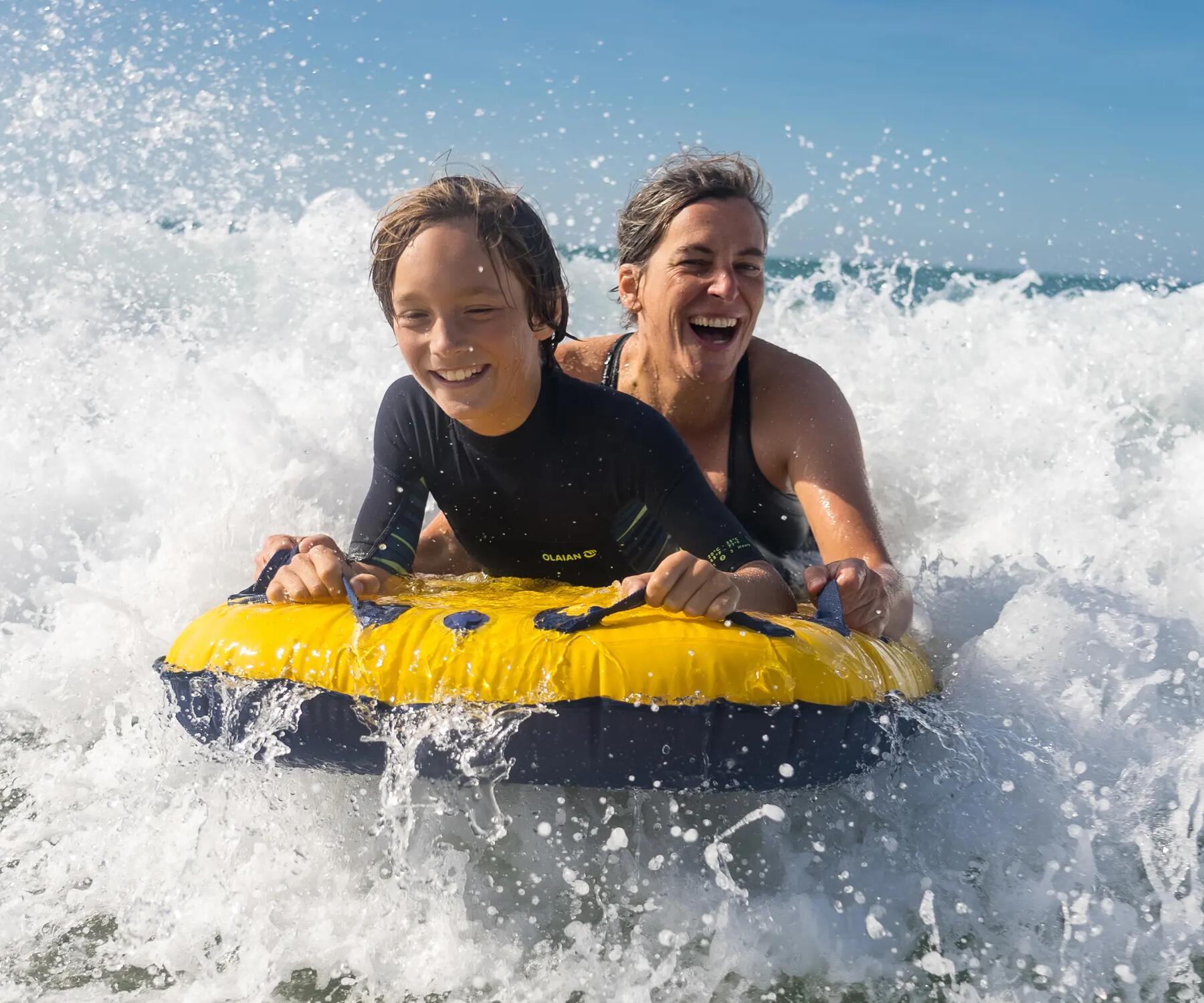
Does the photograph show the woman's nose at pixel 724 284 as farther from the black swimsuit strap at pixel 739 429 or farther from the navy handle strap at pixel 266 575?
the navy handle strap at pixel 266 575

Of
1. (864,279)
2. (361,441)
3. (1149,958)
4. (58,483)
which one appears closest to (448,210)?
(1149,958)

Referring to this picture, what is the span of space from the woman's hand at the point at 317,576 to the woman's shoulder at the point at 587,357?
141 cm

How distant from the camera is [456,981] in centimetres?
233

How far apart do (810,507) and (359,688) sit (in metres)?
1.64

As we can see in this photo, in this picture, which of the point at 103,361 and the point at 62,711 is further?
the point at 103,361

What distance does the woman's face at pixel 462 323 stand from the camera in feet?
8.27

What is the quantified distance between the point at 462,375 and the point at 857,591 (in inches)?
41.5

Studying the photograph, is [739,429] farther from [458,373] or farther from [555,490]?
[458,373]

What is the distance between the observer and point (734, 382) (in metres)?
3.66

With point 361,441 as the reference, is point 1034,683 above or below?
below

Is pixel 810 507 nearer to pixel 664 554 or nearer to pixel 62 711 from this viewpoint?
pixel 664 554

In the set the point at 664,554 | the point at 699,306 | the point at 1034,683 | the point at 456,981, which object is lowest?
the point at 456,981

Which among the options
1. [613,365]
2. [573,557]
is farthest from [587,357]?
[573,557]

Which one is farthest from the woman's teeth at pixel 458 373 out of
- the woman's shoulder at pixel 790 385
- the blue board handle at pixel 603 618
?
the woman's shoulder at pixel 790 385
